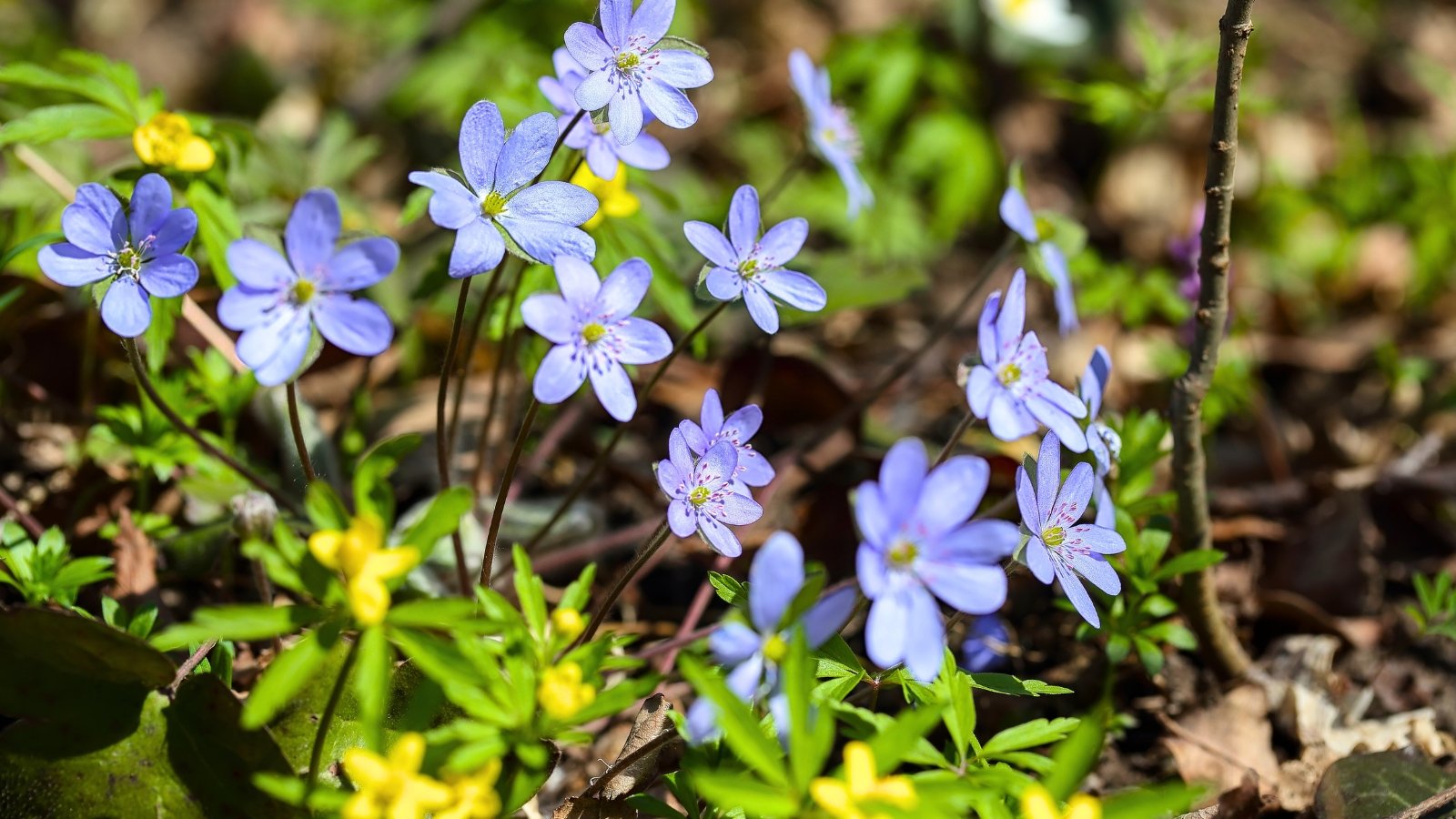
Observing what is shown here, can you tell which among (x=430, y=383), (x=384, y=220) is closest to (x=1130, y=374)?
(x=430, y=383)

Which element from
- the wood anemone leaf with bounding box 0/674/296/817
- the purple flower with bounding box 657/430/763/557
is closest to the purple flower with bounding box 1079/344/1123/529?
the purple flower with bounding box 657/430/763/557

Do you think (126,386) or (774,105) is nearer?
(126,386)

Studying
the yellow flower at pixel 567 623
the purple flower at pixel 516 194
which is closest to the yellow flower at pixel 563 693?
the yellow flower at pixel 567 623

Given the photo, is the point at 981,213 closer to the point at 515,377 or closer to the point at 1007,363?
the point at 515,377

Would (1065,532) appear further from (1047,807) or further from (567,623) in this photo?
(567,623)

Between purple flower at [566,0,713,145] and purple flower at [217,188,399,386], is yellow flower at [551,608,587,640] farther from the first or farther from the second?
purple flower at [566,0,713,145]

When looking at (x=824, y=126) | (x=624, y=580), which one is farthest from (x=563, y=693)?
(x=824, y=126)
